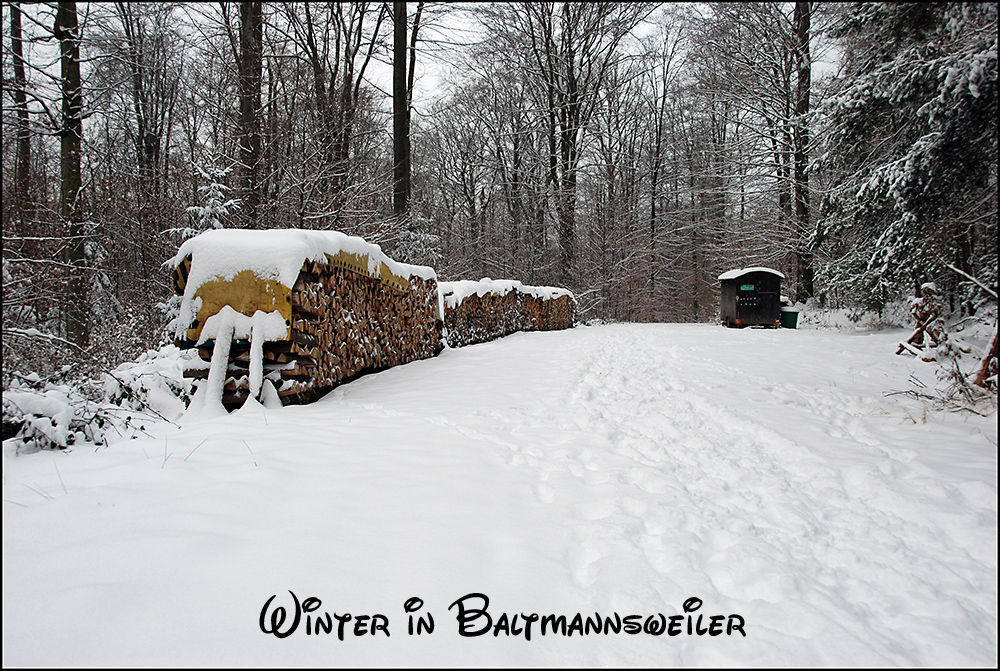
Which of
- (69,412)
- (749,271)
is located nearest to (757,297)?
(749,271)

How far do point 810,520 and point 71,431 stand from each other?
11.4 feet

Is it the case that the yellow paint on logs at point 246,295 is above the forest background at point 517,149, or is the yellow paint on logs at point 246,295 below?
below

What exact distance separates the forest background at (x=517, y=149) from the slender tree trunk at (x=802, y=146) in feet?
0.31

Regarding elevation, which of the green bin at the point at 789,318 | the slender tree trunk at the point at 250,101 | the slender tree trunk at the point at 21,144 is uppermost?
the slender tree trunk at the point at 250,101

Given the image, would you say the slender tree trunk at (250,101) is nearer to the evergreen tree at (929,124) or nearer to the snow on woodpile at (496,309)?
the snow on woodpile at (496,309)

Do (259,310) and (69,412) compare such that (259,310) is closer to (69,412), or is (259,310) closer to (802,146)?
(69,412)

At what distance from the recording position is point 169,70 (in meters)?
10.4

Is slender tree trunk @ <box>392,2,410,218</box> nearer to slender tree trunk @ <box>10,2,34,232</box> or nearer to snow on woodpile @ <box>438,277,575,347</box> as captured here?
snow on woodpile @ <box>438,277,575,347</box>

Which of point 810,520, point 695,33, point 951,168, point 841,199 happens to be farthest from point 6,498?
point 695,33

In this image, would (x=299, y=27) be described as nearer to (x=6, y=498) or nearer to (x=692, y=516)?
(x=6, y=498)

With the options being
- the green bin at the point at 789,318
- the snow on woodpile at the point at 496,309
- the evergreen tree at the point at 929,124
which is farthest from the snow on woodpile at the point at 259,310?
the green bin at the point at 789,318

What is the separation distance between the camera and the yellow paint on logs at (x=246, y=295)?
3.83m

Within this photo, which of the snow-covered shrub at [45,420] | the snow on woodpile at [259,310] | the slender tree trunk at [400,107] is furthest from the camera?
the slender tree trunk at [400,107]

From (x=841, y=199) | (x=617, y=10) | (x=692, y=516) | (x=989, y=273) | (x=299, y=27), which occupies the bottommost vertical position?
(x=692, y=516)
